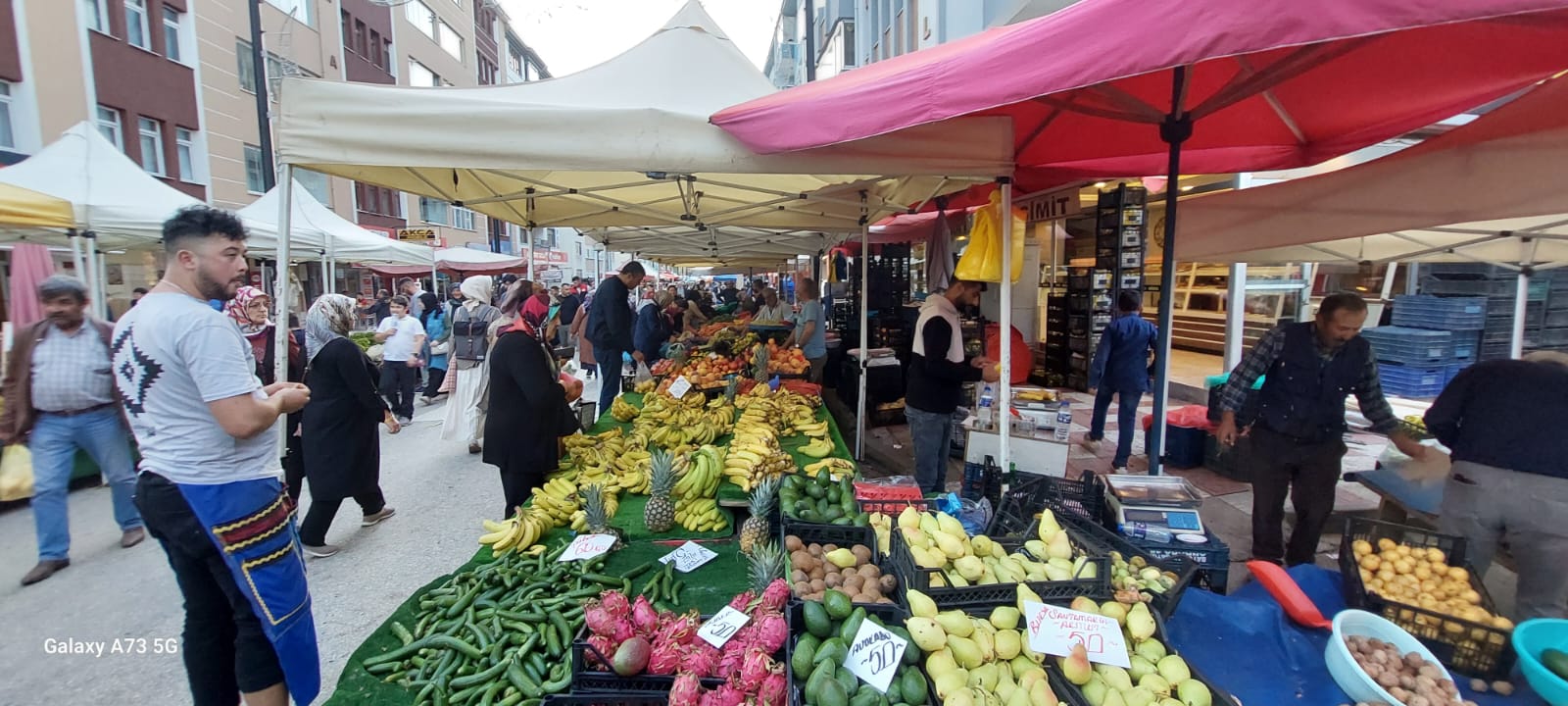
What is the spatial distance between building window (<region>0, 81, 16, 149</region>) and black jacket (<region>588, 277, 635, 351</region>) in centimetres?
1381

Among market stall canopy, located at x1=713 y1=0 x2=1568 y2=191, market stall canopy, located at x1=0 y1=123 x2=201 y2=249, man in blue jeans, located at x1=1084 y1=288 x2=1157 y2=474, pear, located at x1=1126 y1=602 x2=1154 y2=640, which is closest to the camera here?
market stall canopy, located at x1=713 y1=0 x2=1568 y2=191

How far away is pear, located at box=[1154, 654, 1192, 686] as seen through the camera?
6.18 feet

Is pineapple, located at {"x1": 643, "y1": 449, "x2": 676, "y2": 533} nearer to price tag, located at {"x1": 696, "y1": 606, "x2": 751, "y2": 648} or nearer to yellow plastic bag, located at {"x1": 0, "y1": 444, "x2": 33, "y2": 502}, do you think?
price tag, located at {"x1": 696, "y1": 606, "x2": 751, "y2": 648}

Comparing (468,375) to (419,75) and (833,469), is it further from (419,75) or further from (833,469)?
(419,75)

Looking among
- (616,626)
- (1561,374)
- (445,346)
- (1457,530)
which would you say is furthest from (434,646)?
(445,346)

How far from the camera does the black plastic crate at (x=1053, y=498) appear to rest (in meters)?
3.05

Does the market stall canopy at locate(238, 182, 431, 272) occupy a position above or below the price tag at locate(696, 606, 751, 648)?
above

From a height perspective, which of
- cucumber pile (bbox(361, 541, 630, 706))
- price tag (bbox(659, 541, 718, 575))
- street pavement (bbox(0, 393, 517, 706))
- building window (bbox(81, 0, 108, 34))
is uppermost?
building window (bbox(81, 0, 108, 34))

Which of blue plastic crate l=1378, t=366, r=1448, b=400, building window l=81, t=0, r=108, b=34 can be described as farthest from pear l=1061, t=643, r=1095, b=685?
building window l=81, t=0, r=108, b=34

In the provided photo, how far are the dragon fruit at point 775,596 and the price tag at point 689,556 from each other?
0.79m

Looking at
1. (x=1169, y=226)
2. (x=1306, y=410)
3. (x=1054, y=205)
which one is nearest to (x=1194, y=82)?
(x=1169, y=226)

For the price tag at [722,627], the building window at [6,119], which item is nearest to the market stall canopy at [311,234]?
the building window at [6,119]

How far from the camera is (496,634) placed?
2.46 meters

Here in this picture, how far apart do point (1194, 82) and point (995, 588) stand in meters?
3.34
